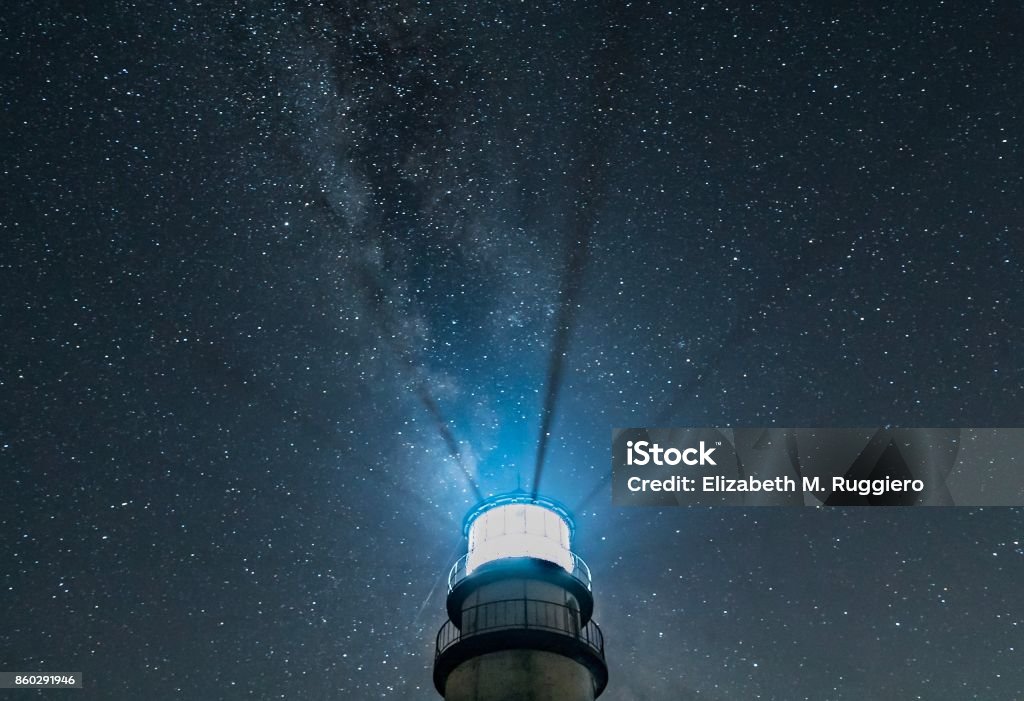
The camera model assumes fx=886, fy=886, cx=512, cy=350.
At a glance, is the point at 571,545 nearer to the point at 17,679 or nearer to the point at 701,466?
the point at 701,466

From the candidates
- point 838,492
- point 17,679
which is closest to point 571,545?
point 838,492

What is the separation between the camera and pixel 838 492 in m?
16.7

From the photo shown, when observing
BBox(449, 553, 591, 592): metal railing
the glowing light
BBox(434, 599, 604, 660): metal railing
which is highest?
the glowing light

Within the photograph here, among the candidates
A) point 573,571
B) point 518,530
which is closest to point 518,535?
point 518,530

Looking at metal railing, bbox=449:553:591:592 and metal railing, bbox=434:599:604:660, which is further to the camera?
metal railing, bbox=449:553:591:592

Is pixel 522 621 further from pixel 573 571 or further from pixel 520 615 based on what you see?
pixel 573 571

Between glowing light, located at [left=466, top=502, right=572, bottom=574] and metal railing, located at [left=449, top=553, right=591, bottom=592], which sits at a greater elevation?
glowing light, located at [left=466, top=502, right=572, bottom=574]

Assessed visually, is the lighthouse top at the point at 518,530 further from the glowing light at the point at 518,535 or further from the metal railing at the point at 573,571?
the metal railing at the point at 573,571

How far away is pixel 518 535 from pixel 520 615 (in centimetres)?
209

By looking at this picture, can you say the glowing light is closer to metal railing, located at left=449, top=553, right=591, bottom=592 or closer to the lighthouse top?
the lighthouse top

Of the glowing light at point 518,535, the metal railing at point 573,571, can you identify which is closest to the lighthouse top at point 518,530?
the glowing light at point 518,535

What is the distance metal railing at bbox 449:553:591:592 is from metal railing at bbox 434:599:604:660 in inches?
29.6

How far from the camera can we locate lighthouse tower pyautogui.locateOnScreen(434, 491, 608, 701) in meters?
16.1

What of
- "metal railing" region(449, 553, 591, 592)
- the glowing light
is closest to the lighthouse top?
the glowing light
